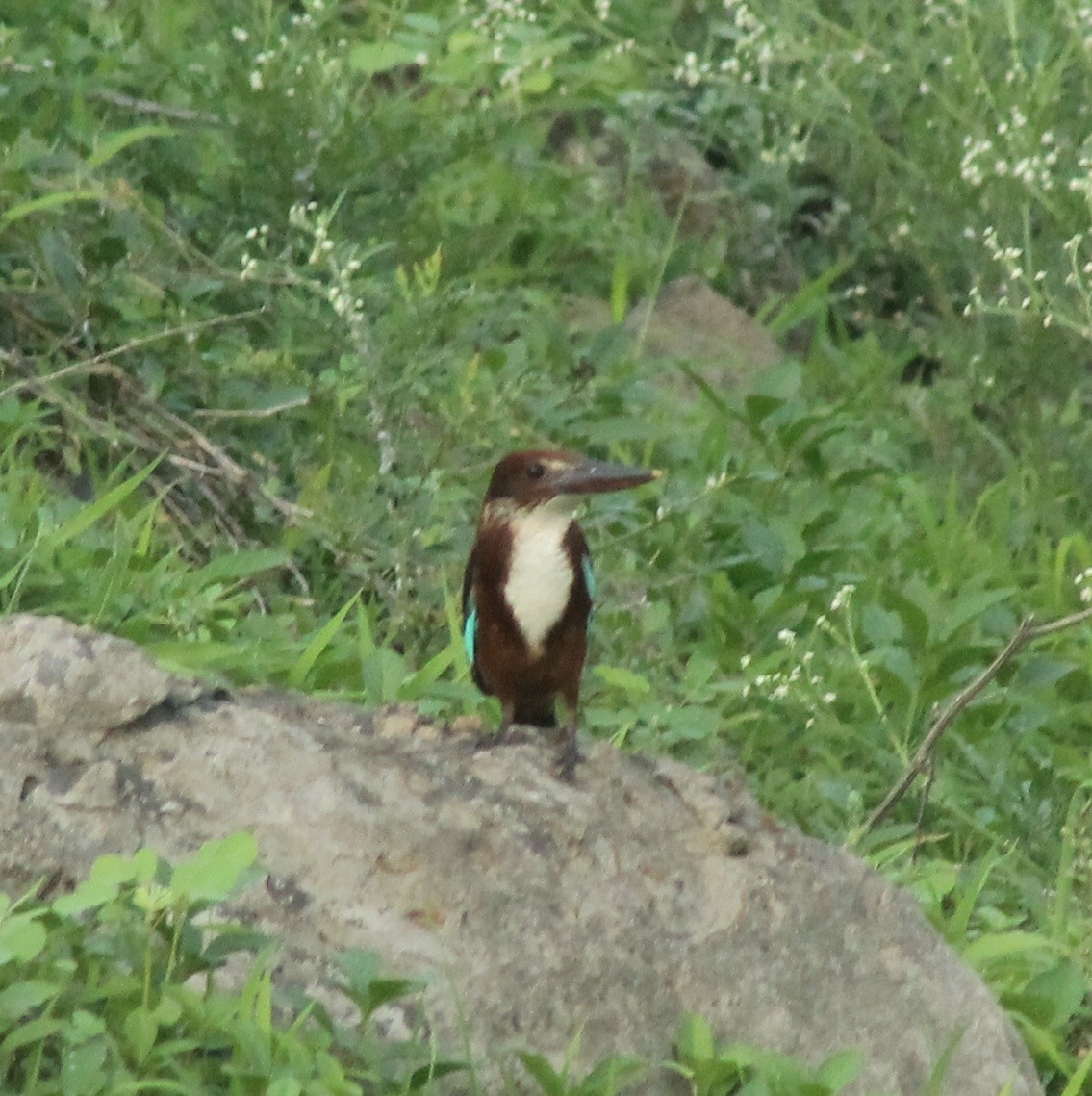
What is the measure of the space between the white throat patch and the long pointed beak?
38 millimetres

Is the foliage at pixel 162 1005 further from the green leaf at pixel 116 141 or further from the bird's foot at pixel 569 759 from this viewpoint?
the green leaf at pixel 116 141

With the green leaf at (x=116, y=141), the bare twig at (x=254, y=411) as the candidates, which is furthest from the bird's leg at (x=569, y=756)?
the green leaf at (x=116, y=141)

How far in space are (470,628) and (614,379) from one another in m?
2.00

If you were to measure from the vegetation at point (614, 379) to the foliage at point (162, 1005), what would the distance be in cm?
58

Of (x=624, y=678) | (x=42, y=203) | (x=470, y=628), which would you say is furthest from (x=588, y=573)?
(x=42, y=203)

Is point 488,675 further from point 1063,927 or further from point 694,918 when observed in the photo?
point 1063,927

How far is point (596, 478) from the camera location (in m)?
3.65

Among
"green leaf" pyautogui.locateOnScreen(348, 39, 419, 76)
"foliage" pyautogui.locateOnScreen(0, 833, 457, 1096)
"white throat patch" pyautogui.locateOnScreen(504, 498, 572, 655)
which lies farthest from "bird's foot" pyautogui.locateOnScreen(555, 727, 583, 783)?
"green leaf" pyautogui.locateOnScreen(348, 39, 419, 76)

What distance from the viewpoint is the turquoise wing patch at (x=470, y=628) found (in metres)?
3.76

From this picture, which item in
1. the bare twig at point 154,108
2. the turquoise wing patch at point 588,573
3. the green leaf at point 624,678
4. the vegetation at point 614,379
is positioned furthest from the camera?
the bare twig at point 154,108

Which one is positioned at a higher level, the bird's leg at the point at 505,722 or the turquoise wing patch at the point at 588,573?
the turquoise wing patch at the point at 588,573

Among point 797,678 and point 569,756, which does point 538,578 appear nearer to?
point 569,756

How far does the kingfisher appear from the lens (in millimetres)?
3656

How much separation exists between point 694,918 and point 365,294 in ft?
6.98
